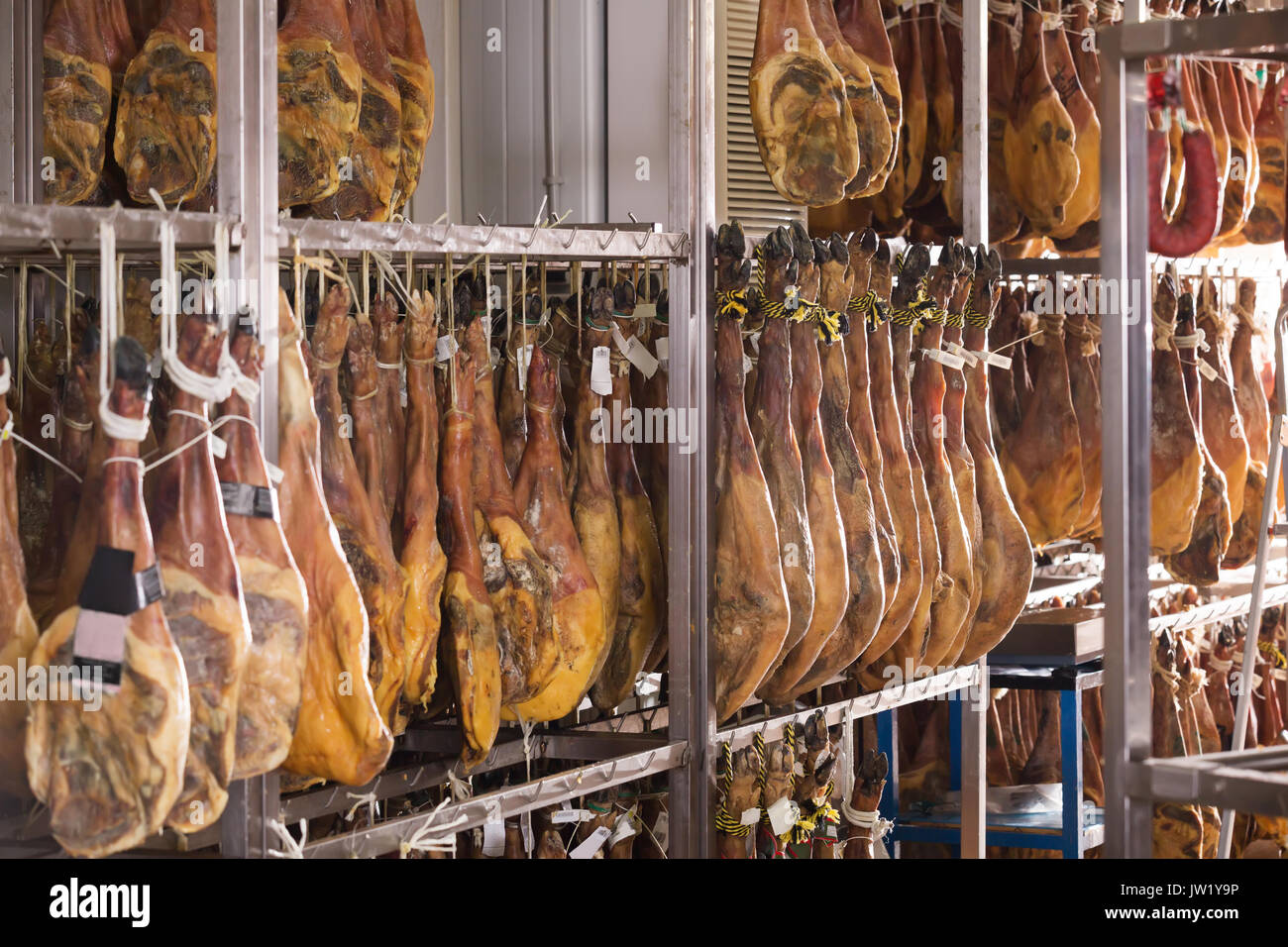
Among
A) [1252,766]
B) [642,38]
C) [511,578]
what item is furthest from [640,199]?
[1252,766]

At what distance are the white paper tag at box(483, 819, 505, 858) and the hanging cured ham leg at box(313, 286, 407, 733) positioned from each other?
0.75 meters

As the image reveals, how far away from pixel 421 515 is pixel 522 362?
607mm

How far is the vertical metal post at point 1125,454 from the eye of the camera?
2.36m

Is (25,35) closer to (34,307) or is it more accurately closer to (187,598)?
(34,307)

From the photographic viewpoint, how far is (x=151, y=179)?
343 cm

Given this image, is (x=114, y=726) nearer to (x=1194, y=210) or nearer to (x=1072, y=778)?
(x=1072, y=778)

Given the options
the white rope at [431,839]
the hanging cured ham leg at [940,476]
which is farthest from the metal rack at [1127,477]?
the hanging cured ham leg at [940,476]

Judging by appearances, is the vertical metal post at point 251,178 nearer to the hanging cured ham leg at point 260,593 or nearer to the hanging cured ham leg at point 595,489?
the hanging cured ham leg at point 260,593

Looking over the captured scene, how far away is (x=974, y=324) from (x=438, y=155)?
5.68ft

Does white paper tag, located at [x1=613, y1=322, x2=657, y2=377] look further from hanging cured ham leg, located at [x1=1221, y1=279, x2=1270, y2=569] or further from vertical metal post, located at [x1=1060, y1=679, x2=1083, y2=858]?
hanging cured ham leg, located at [x1=1221, y1=279, x2=1270, y2=569]

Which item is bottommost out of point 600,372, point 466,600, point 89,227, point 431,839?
point 431,839

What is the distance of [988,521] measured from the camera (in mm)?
4613

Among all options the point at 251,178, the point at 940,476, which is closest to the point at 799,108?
the point at 940,476

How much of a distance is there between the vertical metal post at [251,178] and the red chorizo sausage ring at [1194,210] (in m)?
4.18
